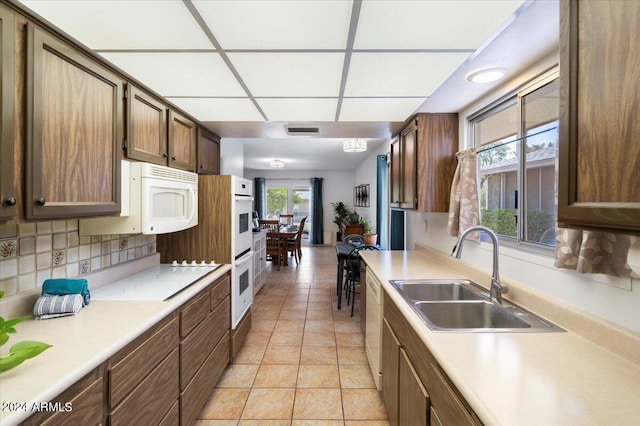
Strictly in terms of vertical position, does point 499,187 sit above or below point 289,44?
below

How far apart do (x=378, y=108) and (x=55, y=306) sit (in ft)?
7.28

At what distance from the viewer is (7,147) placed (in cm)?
100

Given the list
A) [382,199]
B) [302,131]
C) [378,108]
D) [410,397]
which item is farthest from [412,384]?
[382,199]

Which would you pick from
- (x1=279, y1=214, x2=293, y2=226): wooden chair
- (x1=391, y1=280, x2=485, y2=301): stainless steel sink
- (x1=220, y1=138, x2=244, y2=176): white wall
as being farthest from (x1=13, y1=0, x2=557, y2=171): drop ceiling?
(x1=279, y1=214, x2=293, y2=226): wooden chair

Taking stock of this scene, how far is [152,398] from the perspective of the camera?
1.32 m

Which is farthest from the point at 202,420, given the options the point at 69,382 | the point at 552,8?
the point at 552,8

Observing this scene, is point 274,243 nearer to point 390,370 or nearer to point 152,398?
point 390,370

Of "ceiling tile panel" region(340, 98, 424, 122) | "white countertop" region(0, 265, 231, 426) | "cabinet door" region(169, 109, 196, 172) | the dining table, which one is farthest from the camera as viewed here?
the dining table

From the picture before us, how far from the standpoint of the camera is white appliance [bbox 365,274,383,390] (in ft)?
6.64

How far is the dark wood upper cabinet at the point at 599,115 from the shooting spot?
65cm

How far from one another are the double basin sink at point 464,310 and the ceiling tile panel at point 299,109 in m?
1.34

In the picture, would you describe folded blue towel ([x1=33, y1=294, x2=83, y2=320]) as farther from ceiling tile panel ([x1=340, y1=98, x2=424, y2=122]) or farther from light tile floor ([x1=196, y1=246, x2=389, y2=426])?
ceiling tile panel ([x1=340, y1=98, x2=424, y2=122])

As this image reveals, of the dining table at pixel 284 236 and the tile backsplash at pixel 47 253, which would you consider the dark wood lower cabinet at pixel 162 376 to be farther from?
the dining table at pixel 284 236

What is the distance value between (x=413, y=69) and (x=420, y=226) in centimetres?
196
